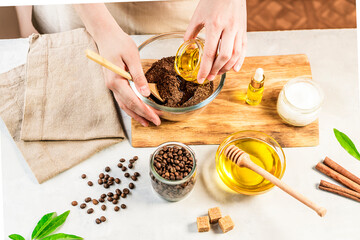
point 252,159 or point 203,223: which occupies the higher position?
point 252,159

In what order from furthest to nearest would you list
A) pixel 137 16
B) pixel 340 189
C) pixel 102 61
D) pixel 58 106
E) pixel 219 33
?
1. pixel 137 16
2. pixel 58 106
3. pixel 340 189
4. pixel 219 33
5. pixel 102 61

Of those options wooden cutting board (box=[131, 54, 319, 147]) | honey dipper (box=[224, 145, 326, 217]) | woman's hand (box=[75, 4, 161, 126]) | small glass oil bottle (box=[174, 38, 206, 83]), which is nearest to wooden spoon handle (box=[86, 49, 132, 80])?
woman's hand (box=[75, 4, 161, 126])

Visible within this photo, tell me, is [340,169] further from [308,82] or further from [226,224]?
[226,224]

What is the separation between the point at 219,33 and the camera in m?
1.37

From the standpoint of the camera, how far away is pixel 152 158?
55.1 inches

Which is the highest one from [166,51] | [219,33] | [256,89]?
[219,33]

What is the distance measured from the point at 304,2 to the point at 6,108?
2.04 meters

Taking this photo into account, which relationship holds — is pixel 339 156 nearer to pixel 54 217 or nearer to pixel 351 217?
pixel 351 217

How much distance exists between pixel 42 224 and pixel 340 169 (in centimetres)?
117

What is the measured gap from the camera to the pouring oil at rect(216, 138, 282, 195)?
1.50 metres

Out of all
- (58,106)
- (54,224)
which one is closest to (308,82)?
(58,106)

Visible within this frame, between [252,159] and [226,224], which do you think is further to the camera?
[252,159]

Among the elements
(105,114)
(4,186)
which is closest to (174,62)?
(105,114)

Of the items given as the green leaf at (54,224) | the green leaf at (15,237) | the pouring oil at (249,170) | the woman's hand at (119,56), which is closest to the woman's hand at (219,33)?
the woman's hand at (119,56)
